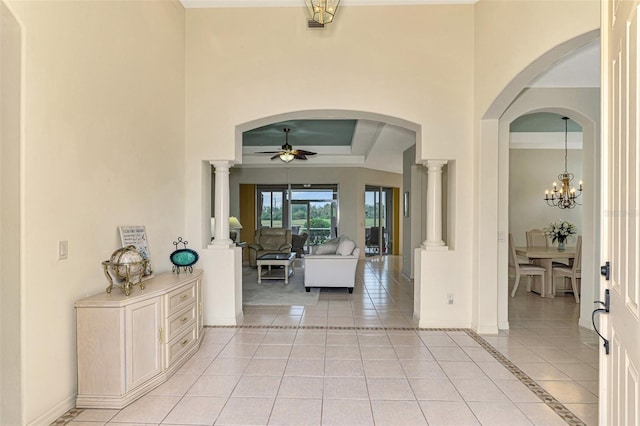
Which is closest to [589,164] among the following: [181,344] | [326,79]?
[326,79]

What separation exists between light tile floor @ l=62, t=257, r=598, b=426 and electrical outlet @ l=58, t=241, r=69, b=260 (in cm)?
110

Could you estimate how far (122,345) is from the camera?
2.58 metres

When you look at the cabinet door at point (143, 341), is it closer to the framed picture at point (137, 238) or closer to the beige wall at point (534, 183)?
the framed picture at point (137, 238)

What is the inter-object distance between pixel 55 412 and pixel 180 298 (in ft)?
3.78

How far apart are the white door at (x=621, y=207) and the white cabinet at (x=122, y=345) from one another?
114 inches

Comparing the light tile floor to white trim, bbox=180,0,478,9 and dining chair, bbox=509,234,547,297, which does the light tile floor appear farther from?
white trim, bbox=180,0,478,9

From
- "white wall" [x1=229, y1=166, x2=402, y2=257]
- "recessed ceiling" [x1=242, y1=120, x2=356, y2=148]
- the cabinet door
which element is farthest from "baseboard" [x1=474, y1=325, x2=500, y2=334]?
"white wall" [x1=229, y1=166, x2=402, y2=257]

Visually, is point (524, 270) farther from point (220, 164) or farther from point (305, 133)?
point (305, 133)

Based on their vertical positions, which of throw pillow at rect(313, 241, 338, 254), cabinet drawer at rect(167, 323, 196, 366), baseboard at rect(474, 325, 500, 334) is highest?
throw pillow at rect(313, 241, 338, 254)

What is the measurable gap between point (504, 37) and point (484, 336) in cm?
328

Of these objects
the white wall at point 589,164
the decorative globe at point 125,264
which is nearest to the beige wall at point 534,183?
the white wall at point 589,164

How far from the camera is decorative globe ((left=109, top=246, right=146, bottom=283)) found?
2.78 m

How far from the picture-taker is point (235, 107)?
180 inches

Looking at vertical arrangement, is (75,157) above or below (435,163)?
below
